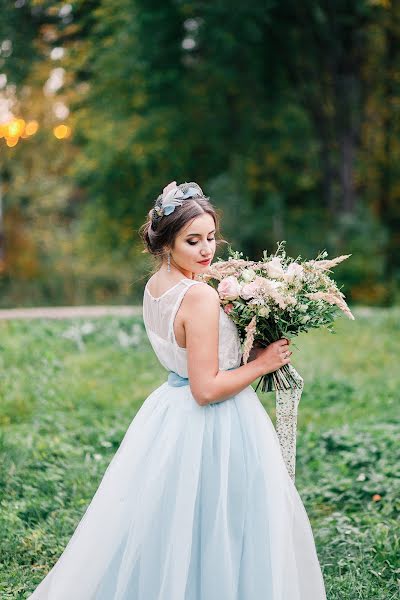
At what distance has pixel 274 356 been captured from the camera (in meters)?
2.81

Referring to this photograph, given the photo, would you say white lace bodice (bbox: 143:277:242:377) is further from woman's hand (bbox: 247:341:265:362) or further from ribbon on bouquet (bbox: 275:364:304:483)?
ribbon on bouquet (bbox: 275:364:304:483)

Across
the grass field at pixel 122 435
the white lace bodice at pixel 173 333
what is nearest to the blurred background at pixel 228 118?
the grass field at pixel 122 435

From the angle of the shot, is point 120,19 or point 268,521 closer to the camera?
point 268,521

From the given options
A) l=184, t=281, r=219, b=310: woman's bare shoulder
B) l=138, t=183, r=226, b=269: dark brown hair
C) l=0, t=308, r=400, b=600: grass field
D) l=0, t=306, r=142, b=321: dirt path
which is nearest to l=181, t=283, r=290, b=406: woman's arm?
l=184, t=281, r=219, b=310: woman's bare shoulder

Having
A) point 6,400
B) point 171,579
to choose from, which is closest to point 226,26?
point 6,400

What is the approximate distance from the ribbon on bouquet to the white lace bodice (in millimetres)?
270

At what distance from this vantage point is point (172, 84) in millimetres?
14023

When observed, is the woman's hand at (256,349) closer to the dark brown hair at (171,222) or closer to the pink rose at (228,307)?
the pink rose at (228,307)

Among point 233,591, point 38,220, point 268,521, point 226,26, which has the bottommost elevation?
point 233,591

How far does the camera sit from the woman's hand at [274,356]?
9.16 ft

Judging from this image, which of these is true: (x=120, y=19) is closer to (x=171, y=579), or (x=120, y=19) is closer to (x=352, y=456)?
(x=352, y=456)

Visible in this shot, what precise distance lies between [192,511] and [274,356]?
0.60 meters

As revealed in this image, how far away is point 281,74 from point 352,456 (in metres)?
11.1

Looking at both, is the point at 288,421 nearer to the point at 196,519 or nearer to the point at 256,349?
the point at 256,349
